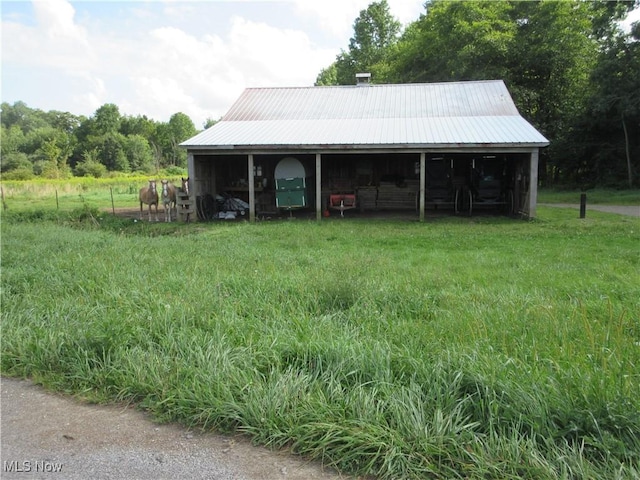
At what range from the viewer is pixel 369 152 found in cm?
1489

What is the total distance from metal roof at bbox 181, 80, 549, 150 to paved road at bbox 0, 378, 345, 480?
12330 mm

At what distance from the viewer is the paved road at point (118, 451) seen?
8.78ft

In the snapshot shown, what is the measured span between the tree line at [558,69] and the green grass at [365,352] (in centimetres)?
2168

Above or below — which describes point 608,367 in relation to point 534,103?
below

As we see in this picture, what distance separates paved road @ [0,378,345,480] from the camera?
2.68 meters

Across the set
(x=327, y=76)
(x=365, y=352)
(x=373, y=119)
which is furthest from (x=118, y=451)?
(x=327, y=76)

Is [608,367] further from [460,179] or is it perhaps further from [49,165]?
[49,165]

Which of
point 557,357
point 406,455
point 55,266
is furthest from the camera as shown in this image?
point 55,266

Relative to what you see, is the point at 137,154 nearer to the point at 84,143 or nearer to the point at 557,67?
the point at 84,143

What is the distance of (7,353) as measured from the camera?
4.25 meters

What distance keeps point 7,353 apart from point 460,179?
55.2 feet

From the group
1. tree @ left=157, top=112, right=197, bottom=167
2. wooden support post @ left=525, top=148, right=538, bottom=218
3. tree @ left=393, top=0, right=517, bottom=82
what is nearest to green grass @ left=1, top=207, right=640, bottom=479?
wooden support post @ left=525, top=148, right=538, bottom=218

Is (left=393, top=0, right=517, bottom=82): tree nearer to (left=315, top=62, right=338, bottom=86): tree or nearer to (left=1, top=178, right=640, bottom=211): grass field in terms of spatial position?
(left=1, top=178, right=640, bottom=211): grass field

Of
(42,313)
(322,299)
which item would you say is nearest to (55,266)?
(42,313)
